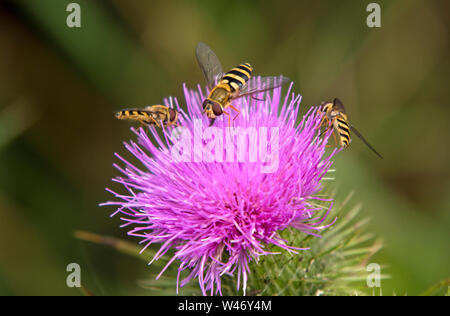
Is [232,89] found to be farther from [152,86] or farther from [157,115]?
[152,86]

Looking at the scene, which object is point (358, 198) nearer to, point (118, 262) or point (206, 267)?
point (206, 267)

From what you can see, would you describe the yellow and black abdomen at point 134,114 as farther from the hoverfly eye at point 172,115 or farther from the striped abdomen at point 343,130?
the striped abdomen at point 343,130

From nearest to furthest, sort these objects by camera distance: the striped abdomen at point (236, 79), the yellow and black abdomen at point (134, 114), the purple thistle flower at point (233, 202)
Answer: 1. the purple thistle flower at point (233, 202)
2. the striped abdomen at point (236, 79)
3. the yellow and black abdomen at point (134, 114)

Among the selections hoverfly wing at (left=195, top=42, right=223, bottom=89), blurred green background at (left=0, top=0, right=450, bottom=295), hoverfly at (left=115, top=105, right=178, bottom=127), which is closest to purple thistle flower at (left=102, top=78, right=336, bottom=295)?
hoverfly at (left=115, top=105, right=178, bottom=127)

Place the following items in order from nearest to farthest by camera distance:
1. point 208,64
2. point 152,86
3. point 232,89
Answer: point 232,89
point 208,64
point 152,86

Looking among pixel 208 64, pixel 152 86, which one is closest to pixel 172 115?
pixel 208 64

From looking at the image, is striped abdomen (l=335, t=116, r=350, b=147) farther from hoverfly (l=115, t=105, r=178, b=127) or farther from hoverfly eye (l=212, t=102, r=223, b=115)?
hoverfly (l=115, t=105, r=178, b=127)

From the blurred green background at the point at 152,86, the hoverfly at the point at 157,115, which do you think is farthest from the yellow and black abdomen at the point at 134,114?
the blurred green background at the point at 152,86
